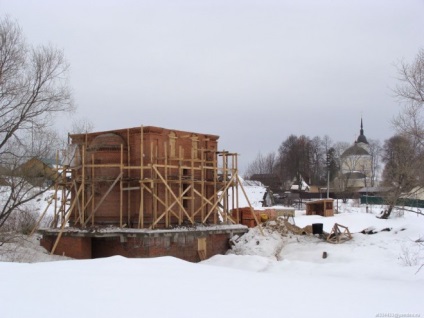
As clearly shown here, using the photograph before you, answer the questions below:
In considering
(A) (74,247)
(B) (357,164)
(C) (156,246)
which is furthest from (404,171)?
(B) (357,164)

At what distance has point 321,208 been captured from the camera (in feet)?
143

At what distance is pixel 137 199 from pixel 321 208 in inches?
962

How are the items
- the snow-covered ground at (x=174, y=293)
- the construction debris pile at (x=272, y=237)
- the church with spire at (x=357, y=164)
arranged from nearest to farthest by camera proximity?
the snow-covered ground at (x=174, y=293), the construction debris pile at (x=272, y=237), the church with spire at (x=357, y=164)

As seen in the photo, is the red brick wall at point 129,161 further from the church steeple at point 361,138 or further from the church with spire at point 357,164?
the church steeple at point 361,138

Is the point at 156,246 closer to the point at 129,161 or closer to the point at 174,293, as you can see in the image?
the point at 129,161

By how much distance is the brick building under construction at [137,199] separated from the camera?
22.2 m

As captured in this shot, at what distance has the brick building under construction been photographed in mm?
22234

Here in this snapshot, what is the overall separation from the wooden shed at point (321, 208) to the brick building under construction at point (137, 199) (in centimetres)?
1898

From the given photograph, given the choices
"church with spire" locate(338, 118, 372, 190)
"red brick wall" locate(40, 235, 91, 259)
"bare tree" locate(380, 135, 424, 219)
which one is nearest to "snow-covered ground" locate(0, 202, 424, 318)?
"bare tree" locate(380, 135, 424, 219)

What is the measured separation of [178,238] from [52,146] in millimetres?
7059

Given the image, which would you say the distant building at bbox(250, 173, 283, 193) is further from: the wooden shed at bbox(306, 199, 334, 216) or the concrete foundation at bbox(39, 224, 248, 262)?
the concrete foundation at bbox(39, 224, 248, 262)

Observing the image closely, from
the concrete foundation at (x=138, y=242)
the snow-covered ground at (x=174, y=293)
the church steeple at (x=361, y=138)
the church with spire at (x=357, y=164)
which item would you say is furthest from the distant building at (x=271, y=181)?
the snow-covered ground at (x=174, y=293)

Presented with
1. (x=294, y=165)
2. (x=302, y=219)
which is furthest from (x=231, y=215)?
(x=294, y=165)

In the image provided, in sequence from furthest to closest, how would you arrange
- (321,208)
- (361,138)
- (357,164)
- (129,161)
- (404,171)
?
(361,138), (357,164), (321,208), (129,161), (404,171)
